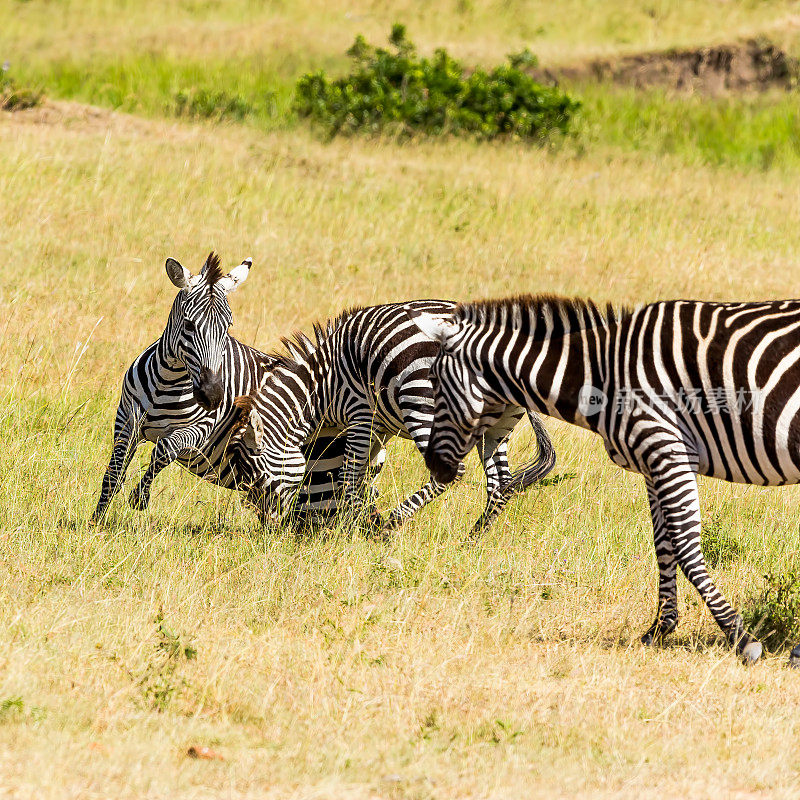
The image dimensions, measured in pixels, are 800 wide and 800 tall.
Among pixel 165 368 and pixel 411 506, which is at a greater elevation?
pixel 165 368

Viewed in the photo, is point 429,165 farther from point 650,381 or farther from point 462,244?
point 650,381

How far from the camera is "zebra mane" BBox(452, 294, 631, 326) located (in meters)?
5.59

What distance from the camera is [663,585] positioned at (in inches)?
218

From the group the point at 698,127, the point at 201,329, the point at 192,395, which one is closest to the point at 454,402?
the point at 201,329

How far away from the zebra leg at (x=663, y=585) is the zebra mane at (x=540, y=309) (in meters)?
0.93

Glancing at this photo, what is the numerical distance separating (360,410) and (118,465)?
1.67 meters

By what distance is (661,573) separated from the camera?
18.2 ft

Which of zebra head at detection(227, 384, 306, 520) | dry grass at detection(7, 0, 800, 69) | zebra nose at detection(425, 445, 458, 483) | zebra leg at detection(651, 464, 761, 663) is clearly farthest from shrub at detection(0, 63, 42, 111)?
zebra leg at detection(651, 464, 761, 663)

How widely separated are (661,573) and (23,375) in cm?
618

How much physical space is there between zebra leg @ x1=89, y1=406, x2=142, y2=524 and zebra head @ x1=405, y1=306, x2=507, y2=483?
6.83 ft

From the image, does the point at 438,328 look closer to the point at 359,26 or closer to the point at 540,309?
the point at 540,309

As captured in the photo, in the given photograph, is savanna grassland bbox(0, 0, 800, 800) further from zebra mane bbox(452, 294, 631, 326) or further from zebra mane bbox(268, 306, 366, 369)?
zebra mane bbox(452, 294, 631, 326)

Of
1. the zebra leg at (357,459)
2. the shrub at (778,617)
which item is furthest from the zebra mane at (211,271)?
the shrub at (778,617)

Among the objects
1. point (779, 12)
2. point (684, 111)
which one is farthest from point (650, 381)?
point (779, 12)
